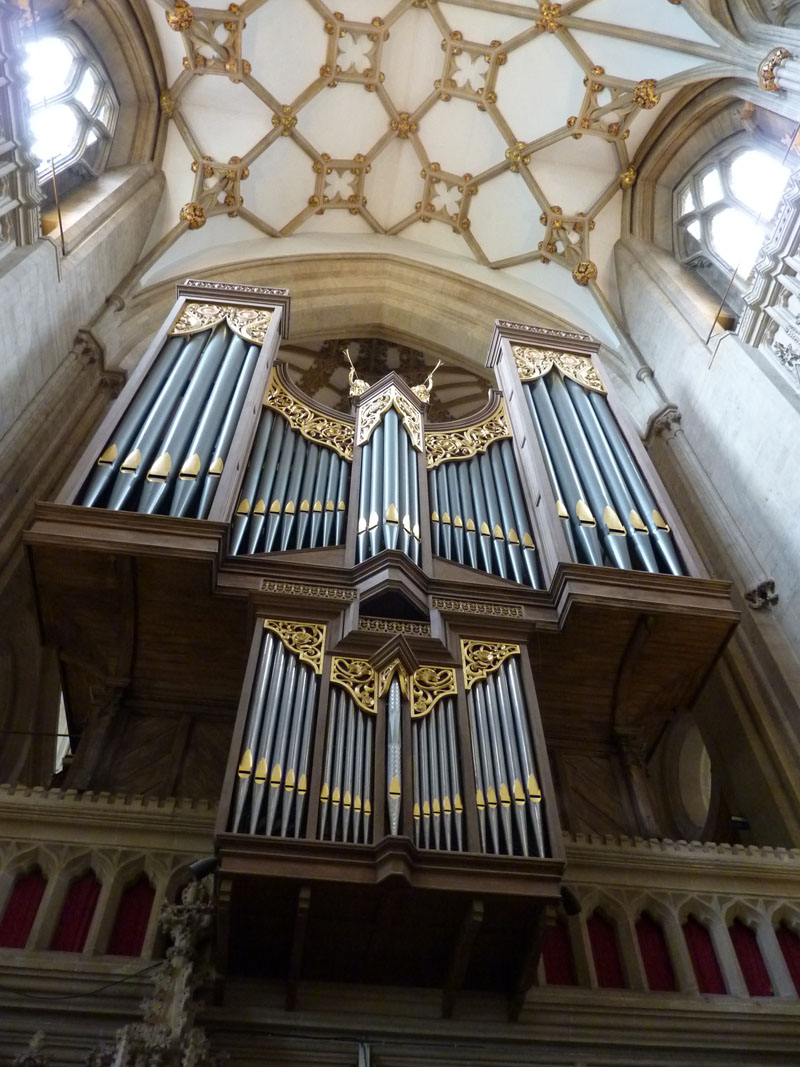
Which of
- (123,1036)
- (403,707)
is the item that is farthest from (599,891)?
(123,1036)

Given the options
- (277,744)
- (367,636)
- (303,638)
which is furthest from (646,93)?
(277,744)

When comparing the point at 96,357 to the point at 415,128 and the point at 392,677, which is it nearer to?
the point at 392,677

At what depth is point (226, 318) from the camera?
960cm

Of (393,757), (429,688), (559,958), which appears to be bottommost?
(559,958)

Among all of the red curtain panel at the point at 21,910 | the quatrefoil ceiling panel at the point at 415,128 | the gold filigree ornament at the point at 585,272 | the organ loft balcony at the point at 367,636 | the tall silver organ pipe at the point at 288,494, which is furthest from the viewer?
the gold filigree ornament at the point at 585,272

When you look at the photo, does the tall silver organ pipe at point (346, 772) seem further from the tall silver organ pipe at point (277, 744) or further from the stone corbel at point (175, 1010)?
the stone corbel at point (175, 1010)

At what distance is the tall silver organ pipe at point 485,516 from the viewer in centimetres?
684

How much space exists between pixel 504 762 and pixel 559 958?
109 centimetres

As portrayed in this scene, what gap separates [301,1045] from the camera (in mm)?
4227

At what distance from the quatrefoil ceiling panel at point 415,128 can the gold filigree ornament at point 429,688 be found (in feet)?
26.1

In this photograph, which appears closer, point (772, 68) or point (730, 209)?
point (772, 68)

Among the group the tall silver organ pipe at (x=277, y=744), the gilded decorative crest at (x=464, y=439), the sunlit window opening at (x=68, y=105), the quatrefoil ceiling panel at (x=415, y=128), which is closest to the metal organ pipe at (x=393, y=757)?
the tall silver organ pipe at (x=277, y=744)

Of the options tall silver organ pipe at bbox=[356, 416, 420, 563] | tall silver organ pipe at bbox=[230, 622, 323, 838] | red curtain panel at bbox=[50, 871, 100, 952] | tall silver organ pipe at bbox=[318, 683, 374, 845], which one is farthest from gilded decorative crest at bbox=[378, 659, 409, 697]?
red curtain panel at bbox=[50, 871, 100, 952]

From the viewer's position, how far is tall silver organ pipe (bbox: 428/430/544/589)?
269 inches
